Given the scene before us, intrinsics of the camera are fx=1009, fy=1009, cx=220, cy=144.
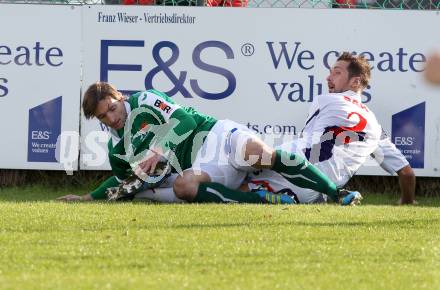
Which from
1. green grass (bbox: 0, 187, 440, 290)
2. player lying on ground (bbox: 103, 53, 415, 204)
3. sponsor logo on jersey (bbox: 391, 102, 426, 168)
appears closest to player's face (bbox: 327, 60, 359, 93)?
player lying on ground (bbox: 103, 53, 415, 204)

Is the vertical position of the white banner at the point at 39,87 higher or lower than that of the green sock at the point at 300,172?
higher

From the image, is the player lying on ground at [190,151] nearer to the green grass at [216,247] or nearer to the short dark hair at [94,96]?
the short dark hair at [94,96]

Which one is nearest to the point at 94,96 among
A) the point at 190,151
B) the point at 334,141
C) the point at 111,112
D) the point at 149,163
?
the point at 111,112

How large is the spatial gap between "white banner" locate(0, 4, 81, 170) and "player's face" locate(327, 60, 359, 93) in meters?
2.30

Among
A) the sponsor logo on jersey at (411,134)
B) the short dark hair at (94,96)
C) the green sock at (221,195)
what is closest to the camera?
the short dark hair at (94,96)

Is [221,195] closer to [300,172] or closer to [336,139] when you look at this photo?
[300,172]

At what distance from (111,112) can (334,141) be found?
1772mm

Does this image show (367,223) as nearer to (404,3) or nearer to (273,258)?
(273,258)

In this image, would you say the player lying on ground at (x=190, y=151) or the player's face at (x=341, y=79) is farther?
the player's face at (x=341, y=79)

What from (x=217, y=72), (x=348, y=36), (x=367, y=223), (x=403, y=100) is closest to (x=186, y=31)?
(x=217, y=72)

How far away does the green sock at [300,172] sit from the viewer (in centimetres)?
738

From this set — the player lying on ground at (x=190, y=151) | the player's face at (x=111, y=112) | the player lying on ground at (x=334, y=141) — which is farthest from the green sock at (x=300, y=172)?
the player's face at (x=111, y=112)

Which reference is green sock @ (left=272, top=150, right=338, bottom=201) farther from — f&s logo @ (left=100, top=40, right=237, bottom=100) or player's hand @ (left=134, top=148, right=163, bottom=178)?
f&s logo @ (left=100, top=40, right=237, bottom=100)

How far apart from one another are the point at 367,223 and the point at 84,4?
3.85 meters
